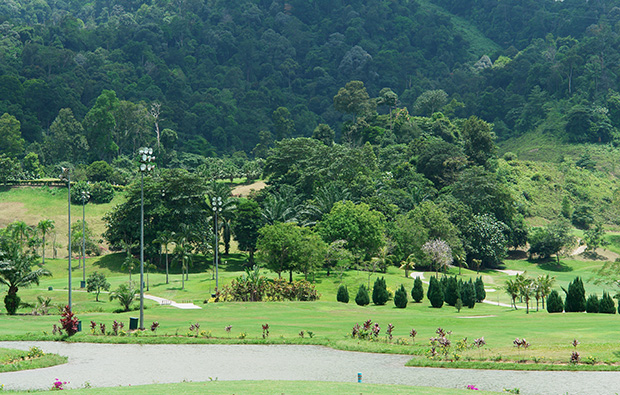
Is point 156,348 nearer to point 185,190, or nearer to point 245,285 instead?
point 245,285

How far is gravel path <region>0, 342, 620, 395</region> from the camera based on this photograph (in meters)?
27.4

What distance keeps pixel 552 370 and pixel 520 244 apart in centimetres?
9135

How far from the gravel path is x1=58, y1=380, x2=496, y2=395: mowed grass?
1675 millimetres

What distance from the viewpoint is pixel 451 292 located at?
63.4 m

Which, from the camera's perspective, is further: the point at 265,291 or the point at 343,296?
the point at 343,296

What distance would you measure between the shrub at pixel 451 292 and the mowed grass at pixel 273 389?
124ft

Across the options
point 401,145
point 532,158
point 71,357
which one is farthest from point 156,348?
point 532,158

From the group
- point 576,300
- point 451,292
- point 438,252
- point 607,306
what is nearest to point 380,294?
point 451,292

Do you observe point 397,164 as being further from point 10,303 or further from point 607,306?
point 10,303

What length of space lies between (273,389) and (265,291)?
3961 centimetres

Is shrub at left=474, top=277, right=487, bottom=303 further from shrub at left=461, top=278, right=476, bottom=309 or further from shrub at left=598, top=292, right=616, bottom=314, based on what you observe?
shrub at left=598, top=292, right=616, bottom=314

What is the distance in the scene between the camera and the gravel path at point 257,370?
2742 cm

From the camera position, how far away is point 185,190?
3935 inches

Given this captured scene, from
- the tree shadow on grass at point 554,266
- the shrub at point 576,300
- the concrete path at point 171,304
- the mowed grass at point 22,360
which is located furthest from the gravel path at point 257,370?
the tree shadow on grass at point 554,266
